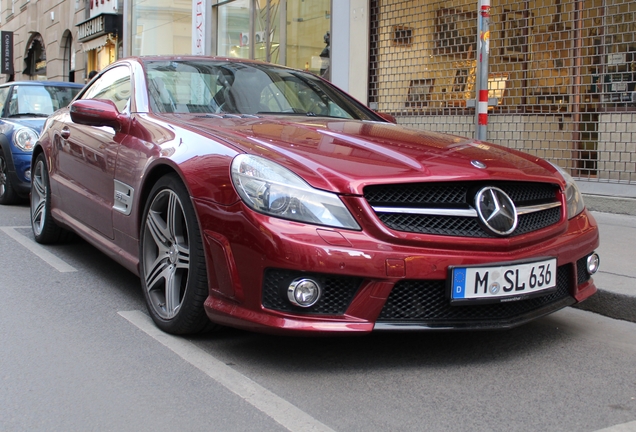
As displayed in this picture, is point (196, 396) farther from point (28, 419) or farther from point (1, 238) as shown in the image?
point (1, 238)

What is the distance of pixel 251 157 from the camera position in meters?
3.24

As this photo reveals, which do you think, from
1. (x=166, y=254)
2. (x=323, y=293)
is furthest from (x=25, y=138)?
(x=323, y=293)

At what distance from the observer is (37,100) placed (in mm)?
9516

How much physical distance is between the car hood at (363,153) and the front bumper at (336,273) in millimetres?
253

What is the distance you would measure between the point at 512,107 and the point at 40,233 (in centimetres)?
564

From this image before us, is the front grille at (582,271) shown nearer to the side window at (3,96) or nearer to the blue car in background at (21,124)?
the blue car in background at (21,124)

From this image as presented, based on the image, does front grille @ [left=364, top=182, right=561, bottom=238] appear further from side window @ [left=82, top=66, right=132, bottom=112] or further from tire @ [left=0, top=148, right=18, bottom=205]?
tire @ [left=0, top=148, right=18, bottom=205]

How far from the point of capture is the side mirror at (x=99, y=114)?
4.33 meters

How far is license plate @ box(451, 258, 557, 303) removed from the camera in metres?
3.11

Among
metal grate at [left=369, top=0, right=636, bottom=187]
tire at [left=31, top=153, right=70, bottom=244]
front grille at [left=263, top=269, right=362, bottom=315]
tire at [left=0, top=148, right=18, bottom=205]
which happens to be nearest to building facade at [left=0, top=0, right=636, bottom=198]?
metal grate at [left=369, top=0, right=636, bottom=187]

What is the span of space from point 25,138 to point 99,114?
460 cm

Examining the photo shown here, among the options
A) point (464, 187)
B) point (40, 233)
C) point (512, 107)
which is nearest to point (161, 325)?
point (464, 187)

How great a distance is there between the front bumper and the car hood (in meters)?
0.25

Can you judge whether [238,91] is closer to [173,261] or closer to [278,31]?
[173,261]
